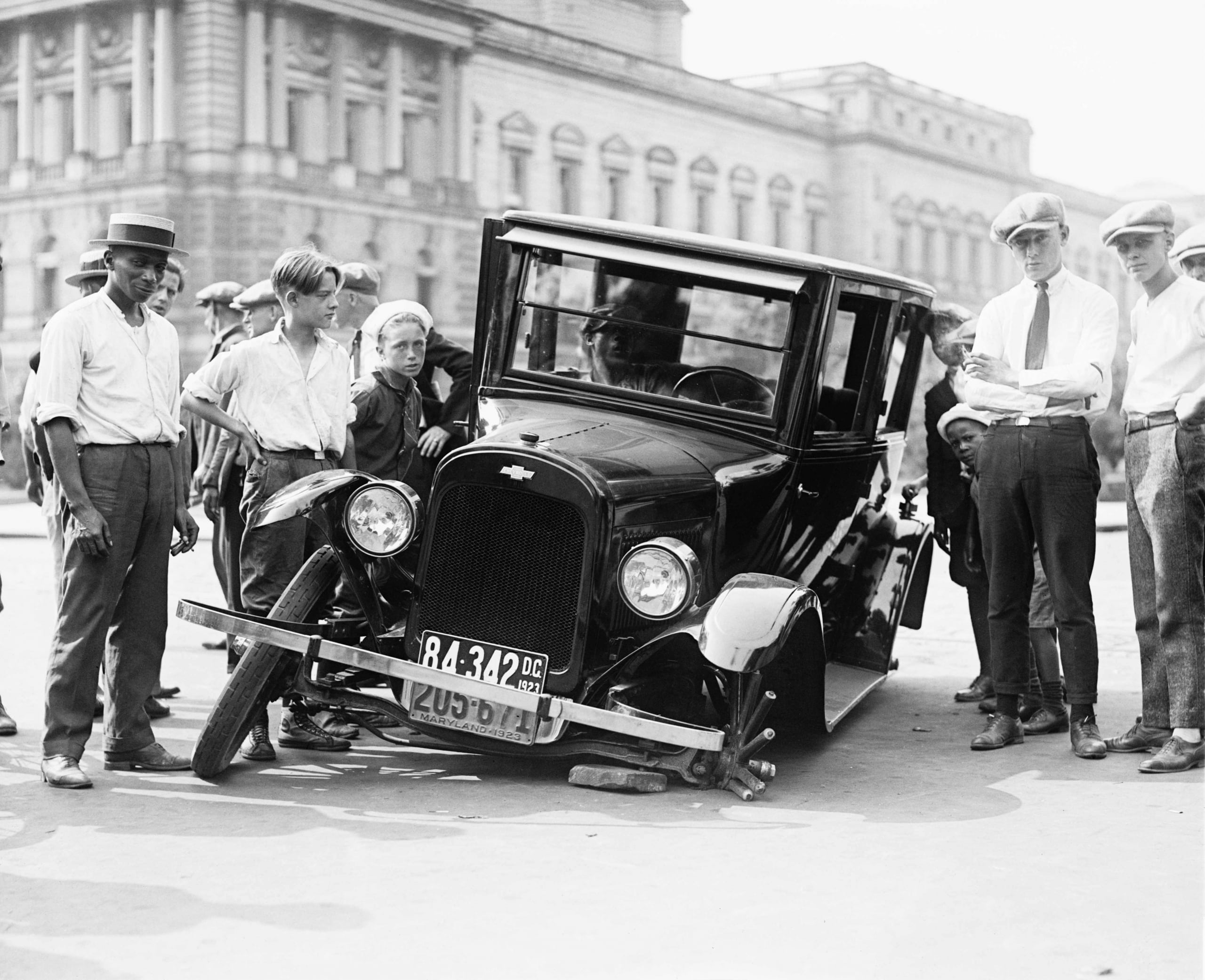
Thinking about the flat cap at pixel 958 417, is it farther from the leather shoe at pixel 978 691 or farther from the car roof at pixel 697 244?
the leather shoe at pixel 978 691

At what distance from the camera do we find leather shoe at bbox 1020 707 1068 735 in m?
7.12

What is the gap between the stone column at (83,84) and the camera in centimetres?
4841

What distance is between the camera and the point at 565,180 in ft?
192

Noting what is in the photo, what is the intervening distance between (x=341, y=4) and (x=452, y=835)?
48.3m

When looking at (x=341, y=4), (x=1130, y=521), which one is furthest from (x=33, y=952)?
(x=341, y=4)

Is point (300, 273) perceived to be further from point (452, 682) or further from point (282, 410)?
point (452, 682)

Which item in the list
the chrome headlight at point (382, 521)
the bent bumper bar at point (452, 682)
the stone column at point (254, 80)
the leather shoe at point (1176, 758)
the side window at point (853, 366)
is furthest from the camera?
the stone column at point (254, 80)

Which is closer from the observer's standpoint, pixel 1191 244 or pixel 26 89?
pixel 1191 244

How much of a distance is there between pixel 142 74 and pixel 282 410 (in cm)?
4384

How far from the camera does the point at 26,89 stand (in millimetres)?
49969

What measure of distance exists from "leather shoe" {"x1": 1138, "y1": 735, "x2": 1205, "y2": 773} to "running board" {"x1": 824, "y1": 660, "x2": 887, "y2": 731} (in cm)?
118

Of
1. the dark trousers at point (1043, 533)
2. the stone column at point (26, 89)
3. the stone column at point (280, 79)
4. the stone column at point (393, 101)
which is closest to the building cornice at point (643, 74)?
the stone column at point (393, 101)

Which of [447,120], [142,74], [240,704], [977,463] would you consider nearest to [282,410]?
[240,704]

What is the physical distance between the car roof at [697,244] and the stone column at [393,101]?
1817 inches
